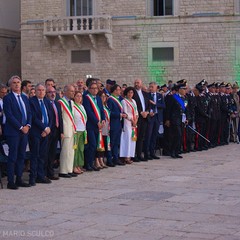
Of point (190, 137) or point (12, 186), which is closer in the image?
point (12, 186)

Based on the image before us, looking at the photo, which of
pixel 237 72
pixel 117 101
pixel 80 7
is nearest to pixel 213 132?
pixel 117 101

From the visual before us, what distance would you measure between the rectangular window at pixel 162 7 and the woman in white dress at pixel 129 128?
1803cm

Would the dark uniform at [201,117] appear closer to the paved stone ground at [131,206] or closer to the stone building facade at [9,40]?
the paved stone ground at [131,206]

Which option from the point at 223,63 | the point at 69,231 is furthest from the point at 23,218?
the point at 223,63

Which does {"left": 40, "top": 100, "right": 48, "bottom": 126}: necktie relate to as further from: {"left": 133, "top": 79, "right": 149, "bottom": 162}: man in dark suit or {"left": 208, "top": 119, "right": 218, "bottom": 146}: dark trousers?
{"left": 208, "top": 119, "right": 218, "bottom": 146}: dark trousers

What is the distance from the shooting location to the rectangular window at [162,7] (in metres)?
32.3

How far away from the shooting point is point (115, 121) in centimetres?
1455

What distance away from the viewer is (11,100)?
1129 centimetres

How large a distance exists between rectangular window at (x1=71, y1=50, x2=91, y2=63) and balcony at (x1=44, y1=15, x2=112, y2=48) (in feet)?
1.46

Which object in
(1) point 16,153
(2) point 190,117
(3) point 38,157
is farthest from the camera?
(2) point 190,117

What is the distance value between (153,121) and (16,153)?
533cm

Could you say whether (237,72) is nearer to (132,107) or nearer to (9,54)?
(9,54)

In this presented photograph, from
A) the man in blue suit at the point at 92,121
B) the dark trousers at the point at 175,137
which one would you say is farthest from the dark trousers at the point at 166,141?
the man in blue suit at the point at 92,121

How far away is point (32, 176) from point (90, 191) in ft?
3.98
